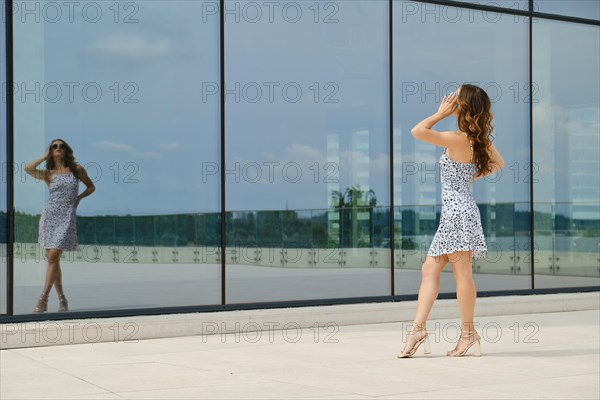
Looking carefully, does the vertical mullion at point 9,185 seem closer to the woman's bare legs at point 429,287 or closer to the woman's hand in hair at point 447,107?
the woman's bare legs at point 429,287

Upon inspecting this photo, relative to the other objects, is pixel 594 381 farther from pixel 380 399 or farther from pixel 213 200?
pixel 213 200

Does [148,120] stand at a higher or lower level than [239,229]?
higher

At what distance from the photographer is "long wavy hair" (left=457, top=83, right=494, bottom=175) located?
6781mm

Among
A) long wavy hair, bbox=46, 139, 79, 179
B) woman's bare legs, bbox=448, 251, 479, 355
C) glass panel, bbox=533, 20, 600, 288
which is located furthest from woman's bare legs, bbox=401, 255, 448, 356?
glass panel, bbox=533, 20, 600, 288

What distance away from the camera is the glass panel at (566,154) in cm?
1141

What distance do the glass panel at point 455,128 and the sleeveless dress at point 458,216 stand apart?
10.8 feet

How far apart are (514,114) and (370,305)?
2.84 metres

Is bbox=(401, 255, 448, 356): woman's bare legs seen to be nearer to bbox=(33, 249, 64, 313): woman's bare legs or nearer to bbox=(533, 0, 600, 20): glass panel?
bbox=(33, 249, 64, 313): woman's bare legs

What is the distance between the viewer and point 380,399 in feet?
17.0

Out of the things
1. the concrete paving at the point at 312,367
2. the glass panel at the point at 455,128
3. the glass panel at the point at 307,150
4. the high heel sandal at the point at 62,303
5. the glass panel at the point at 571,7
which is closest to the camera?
the concrete paving at the point at 312,367

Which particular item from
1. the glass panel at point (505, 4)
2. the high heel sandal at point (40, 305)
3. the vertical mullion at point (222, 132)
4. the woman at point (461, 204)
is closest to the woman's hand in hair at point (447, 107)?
the woman at point (461, 204)

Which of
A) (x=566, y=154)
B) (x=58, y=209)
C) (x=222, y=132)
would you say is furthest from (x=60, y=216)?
(x=566, y=154)

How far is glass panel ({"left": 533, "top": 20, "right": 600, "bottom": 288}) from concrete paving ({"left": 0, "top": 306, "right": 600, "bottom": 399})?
283 cm

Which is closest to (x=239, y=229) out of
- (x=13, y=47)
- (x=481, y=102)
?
(x=13, y=47)
